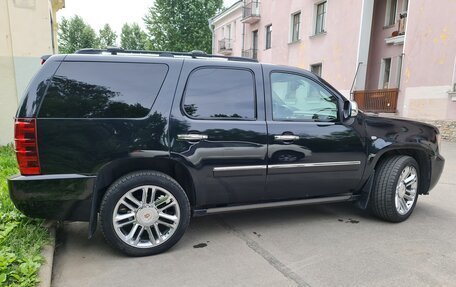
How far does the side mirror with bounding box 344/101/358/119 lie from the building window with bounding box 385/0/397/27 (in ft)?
48.8

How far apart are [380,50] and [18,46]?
15.2 meters

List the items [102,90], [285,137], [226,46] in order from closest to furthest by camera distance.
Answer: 1. [102,90]
2. [285,137]
3. [226,46]

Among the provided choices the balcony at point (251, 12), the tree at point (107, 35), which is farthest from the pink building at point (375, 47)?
the tree at point (107, 35)

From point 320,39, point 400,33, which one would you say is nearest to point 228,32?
point 320,39

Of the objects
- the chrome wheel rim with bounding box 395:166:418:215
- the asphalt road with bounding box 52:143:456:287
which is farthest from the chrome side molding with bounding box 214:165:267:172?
the chrome wheel rim with bounding box 395:166:418:215

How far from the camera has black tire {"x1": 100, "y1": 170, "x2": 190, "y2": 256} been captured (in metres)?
3.16

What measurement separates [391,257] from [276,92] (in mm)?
1994

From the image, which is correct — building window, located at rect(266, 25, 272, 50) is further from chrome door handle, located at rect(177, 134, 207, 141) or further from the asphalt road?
chrome door handle, located at rect(177, 134, 207, 141)

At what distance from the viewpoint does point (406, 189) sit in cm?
439

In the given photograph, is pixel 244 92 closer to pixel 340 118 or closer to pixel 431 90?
pixel 340 118

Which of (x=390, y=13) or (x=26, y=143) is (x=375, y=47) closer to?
(x=390, y=13)

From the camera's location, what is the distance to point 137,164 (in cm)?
339

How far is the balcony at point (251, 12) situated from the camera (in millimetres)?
26203

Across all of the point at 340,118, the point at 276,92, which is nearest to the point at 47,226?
the point at 276,92
